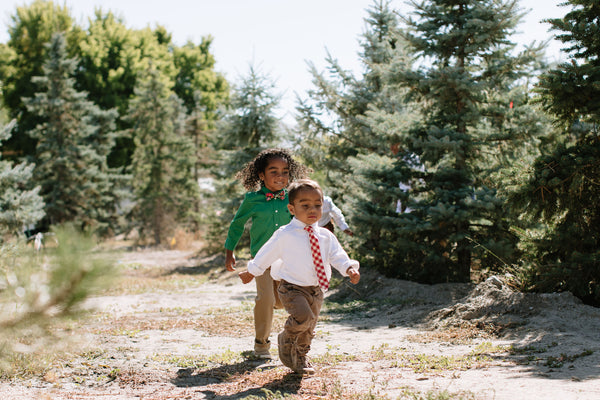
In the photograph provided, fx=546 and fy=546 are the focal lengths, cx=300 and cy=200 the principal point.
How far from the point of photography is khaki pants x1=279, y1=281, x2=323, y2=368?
419 centimetres

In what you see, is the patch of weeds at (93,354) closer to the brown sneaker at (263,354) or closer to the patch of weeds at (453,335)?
the brown sneaker at (263,354)

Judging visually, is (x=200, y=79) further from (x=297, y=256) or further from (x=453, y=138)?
(x=297, y=256)

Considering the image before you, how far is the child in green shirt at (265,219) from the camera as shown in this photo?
5203 millimetres

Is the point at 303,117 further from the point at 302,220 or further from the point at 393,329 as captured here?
the point at 302,220

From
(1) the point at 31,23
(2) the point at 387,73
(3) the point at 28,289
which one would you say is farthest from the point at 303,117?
(1) the point at 31,23

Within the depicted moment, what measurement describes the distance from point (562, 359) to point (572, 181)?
8.12 feet

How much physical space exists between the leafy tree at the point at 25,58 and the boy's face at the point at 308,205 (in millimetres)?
28150

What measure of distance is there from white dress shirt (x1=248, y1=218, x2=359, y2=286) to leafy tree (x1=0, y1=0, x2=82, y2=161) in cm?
2802

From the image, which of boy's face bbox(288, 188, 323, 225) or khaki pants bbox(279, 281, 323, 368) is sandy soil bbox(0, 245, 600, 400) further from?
boy's face bbox(288, 188, 323, 225)

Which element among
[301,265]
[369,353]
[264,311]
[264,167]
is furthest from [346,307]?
[301,265]

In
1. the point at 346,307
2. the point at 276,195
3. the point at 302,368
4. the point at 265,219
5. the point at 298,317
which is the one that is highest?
the point at 276,195

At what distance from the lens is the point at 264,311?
17.1 feet

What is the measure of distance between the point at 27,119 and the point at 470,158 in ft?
85.8

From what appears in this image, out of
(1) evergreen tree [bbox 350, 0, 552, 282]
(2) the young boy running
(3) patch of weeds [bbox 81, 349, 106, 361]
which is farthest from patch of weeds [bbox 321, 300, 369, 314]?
(2) the young boy running
